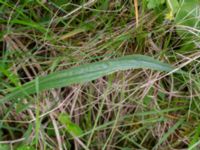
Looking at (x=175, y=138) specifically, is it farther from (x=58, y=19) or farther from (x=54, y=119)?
(x=58, y=19)

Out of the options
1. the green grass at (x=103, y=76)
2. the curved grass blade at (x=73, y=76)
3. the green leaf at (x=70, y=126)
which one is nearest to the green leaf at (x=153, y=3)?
the green grass at (x=103, y=76)

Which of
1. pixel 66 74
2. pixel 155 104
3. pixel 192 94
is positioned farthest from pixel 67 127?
pixel 192 94

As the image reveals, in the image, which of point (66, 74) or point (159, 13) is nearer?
point (66, 74)

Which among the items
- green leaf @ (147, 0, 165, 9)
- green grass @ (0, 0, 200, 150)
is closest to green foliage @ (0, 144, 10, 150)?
green grass @ (0, 0, 200, 150)

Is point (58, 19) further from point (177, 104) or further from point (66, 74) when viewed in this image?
point (177, 104)

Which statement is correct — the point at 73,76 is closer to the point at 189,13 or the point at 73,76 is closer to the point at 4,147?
the point at 4,147

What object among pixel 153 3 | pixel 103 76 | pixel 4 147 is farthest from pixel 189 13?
pixel 4 147

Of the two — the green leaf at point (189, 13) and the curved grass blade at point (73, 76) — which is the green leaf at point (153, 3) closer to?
the green leaf at point (189, 13)

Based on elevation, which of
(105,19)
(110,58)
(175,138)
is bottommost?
(175,138)

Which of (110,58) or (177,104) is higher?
(110,58)
